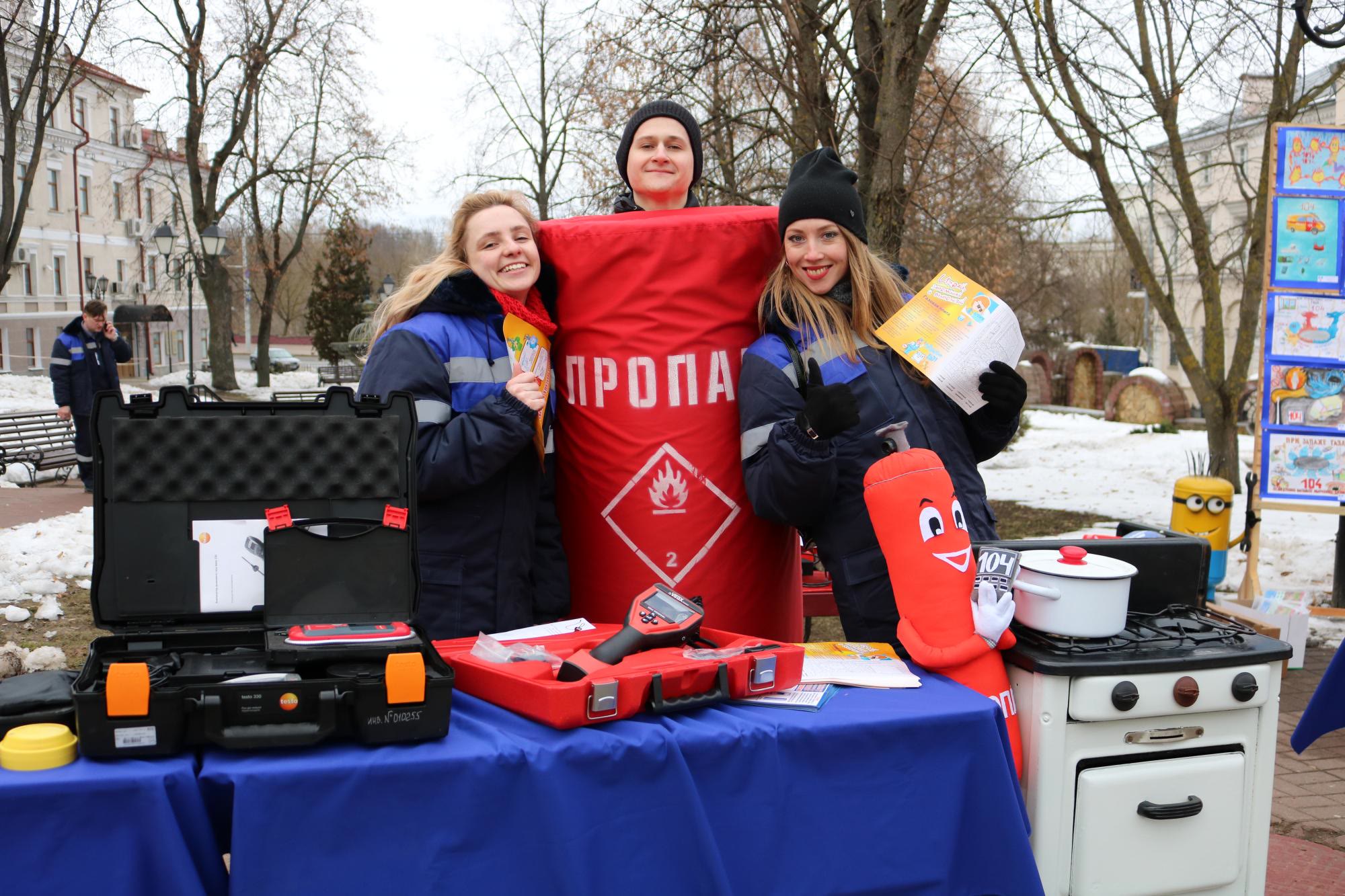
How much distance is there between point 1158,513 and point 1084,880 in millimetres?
8594

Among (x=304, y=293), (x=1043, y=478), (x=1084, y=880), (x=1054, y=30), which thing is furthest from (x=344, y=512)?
(x=304, y=293)

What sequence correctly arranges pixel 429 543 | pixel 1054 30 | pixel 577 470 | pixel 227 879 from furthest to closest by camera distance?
pixel 1054 30, pixel 577 470, pixel 429 543, pixel 227 879

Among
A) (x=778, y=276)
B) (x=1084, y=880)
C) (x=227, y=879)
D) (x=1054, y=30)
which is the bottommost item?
(x=1084, y=880)

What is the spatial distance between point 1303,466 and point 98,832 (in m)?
6.01

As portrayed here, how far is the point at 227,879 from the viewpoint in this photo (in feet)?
6.15

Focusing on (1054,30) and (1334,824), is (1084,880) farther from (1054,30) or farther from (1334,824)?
(1054,30)

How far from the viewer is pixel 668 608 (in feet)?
8.06

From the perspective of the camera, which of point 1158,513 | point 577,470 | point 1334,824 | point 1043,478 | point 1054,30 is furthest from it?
point 1043,478

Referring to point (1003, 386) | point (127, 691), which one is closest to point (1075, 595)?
point (1003, 386)

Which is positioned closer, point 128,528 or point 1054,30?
point 128,528

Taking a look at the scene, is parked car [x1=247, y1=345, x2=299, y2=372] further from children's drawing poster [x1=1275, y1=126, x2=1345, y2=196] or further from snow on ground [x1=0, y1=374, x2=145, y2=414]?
children's drawing poster [x1=1275, y1=126, x2=1345, y2=196]

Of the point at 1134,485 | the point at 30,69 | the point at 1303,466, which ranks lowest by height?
the point at 1134,485

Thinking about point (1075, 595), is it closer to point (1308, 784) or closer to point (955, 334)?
point (955, 334)

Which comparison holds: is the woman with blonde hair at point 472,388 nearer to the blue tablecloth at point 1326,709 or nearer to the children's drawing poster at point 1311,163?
the blue tablecloth at point 1326,709
